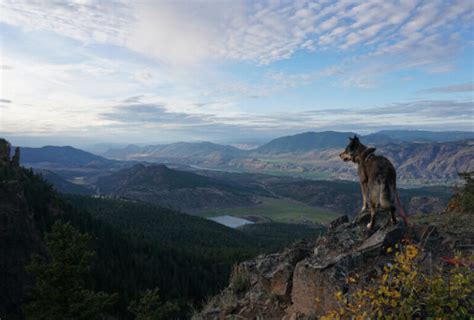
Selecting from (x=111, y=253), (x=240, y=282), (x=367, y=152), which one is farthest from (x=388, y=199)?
(x=111, y=253)

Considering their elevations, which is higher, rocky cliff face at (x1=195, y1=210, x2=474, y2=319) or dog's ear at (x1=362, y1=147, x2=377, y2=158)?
dog's ear at (x1=362, y1=147, x2=377, y2=158)

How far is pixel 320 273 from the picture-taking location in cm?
808

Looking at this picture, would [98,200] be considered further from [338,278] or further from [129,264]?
[338,278]

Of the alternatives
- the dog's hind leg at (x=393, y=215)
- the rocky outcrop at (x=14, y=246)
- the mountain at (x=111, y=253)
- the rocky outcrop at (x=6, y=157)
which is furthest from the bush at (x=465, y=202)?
the rocky outcrop at (x=6, y=157)

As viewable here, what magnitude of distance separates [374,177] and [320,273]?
11.0ft

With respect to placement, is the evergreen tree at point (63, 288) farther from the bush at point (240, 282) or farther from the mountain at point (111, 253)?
the mountain at point (111, 253)

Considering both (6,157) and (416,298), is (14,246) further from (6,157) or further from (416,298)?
(416,298)

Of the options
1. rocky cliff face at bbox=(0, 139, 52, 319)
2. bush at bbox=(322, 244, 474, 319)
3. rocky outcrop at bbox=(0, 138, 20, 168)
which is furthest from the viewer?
rocky outcrop at bbox=(0, 138, 20, 168)

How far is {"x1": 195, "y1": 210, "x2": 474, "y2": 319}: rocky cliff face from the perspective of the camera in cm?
786

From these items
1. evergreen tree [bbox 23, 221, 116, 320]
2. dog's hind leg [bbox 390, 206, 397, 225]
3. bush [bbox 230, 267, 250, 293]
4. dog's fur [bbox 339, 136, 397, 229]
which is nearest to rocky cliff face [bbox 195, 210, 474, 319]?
bush [bbox 230, 267, 250, 293]

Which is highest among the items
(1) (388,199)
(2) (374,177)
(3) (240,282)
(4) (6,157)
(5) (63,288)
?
(2) (374,177)

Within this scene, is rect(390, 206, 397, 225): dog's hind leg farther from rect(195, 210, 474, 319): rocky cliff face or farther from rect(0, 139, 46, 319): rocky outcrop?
rect(0, 139, 46, 319): rocky outcrop

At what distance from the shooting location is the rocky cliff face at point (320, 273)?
7.86 m

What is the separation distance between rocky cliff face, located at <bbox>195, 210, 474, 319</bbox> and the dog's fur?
72 cm
